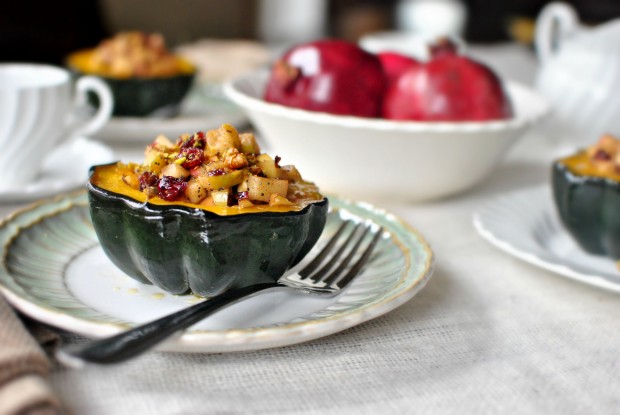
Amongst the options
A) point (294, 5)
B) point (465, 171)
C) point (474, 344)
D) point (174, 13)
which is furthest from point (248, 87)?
point (294, 5)

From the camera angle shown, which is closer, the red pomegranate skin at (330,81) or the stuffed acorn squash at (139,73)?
the red pomegranate skin at (330,81)

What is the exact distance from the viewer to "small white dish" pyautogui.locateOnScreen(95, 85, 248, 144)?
1313 mm

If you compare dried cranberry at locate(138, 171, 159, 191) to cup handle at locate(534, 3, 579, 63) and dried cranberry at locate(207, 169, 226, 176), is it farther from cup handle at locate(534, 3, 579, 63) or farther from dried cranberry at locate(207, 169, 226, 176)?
cup handle at locate(534, 3, 579, 63)

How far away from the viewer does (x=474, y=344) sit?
700 millimetres

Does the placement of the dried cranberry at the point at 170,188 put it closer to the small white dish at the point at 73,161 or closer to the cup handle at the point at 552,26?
the small white dish at the point at 73,161

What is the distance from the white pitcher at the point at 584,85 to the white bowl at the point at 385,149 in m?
0.26

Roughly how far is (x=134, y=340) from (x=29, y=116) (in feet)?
2.09

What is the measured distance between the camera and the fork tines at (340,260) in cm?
75

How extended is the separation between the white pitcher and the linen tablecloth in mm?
637

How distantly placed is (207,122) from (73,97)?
0.26 metres

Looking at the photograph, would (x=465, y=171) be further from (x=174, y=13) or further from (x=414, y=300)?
(x=174, y=13)

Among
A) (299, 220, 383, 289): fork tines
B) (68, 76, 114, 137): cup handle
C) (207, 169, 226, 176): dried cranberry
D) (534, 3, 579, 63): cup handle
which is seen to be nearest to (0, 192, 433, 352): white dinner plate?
(299, 220, 383, 289): fork tines

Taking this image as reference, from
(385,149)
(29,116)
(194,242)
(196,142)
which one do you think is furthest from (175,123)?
(194,242)

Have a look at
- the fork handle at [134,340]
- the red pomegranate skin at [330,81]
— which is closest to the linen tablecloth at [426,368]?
the fork handle at [134,340]
